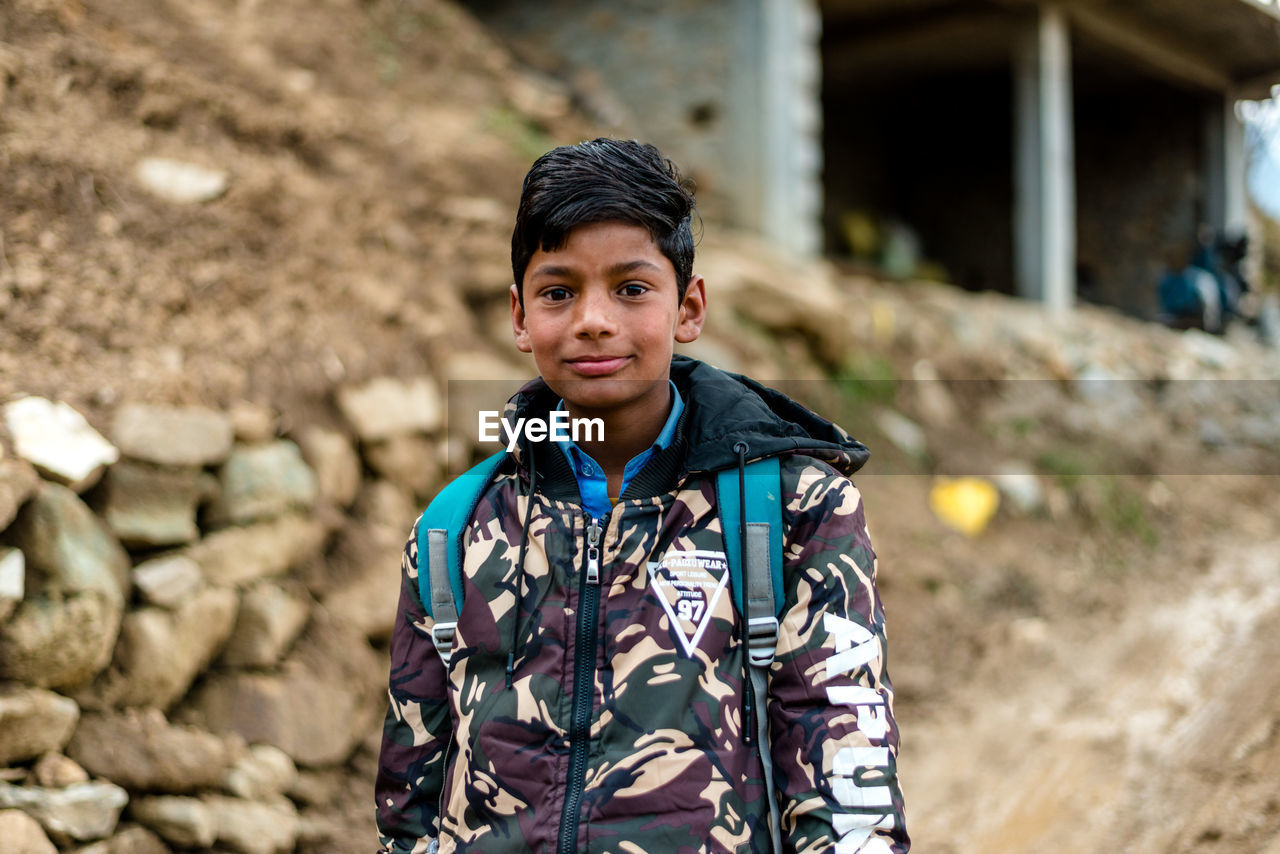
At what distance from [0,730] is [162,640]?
1.53ft

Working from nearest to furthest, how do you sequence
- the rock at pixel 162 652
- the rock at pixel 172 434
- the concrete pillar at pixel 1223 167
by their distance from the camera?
the rock at pixel 162 652, the rock at pixel 172 434, the concrete pillar at pixel 1223 167

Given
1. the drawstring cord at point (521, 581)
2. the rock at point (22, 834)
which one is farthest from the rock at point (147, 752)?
the drawstring cord at point (521, 581)

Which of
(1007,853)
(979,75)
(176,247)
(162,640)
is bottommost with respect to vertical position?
(1007,853)

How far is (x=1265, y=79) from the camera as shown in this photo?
12.5 m

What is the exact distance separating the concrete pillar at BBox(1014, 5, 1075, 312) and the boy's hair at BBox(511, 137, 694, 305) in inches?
345

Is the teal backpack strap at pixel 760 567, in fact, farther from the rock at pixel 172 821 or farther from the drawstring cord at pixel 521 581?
the rock at pixel 172 821

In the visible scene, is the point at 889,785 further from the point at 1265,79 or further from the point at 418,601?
the point at 1265,79

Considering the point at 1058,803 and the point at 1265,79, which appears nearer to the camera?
the point at 1058,803

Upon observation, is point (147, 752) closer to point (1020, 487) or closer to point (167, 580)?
point (167, 580)

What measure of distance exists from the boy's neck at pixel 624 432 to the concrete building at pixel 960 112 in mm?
6026

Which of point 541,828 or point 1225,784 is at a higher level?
point 541,828

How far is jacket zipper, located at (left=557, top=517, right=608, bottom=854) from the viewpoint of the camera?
1.30 meters

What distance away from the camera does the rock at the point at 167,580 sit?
2.82 m

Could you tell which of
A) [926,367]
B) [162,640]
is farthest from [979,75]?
[162,640]
